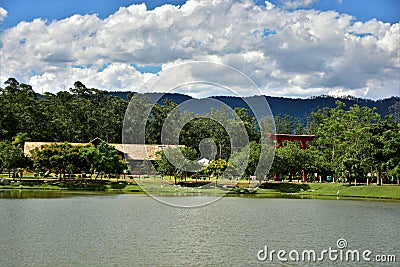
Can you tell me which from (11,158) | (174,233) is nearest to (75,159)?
(11,158)

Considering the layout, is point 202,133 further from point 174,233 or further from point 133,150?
point 174,233

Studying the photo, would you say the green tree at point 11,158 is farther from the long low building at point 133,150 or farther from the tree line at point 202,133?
the long low building at point 133,150

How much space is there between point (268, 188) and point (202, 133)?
103ft

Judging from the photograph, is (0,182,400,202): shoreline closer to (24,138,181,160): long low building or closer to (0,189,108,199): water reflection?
(0,189,108,199): water reflection

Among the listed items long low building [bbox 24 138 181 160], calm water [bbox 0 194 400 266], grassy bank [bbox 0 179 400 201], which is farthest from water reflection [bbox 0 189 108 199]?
long low building [bbox 24 138 181 160]

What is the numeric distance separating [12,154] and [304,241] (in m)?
44.6

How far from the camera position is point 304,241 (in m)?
23.1

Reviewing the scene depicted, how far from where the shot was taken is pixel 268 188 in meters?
58.8

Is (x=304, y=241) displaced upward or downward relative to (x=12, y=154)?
downward

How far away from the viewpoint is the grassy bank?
171 ft

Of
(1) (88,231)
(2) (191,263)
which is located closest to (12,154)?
(1) (88,231)

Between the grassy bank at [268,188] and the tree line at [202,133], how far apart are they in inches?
93.0

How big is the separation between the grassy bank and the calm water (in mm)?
14517

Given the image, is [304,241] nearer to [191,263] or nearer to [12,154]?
[191,263]
